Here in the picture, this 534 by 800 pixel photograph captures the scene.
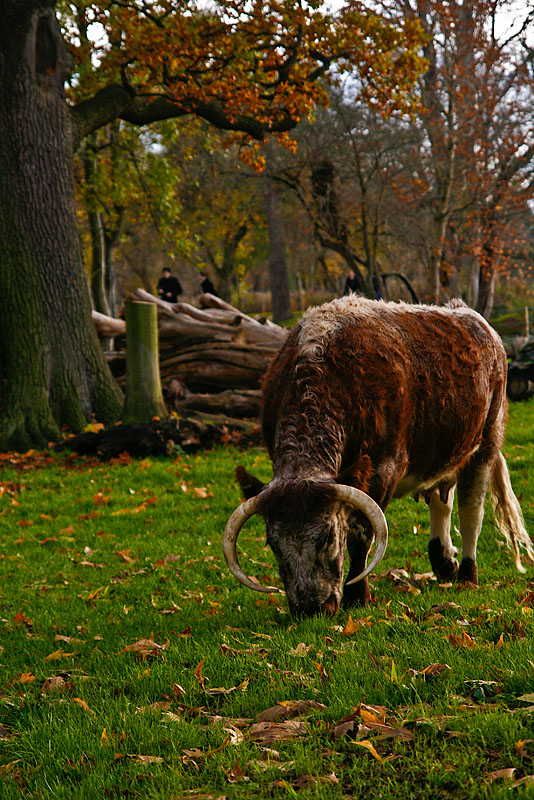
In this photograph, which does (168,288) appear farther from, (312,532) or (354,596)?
(312,532)

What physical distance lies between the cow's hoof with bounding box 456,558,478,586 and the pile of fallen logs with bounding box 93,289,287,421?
321 inches

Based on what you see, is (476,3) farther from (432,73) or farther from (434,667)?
(434,667)

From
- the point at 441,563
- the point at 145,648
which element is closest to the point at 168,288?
the point at 441,563

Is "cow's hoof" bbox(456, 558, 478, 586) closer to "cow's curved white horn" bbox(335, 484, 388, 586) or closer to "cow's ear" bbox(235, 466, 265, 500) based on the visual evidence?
"cow's curved white horn" bbox(335, 484, 388, 586)

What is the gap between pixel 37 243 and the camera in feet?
44.0

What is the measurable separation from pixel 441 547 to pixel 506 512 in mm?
834

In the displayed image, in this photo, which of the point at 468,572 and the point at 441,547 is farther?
the point at 441,547

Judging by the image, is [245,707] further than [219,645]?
No

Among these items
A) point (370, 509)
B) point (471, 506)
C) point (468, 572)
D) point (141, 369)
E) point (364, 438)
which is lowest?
point (468, 572)

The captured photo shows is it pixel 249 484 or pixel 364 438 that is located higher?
pixel 364 438

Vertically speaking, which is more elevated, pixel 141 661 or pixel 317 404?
pixel 317 404

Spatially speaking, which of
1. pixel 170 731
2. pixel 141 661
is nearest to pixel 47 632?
pixel 141 661

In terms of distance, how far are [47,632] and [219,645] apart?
1655 mm

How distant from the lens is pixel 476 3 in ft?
69.5
